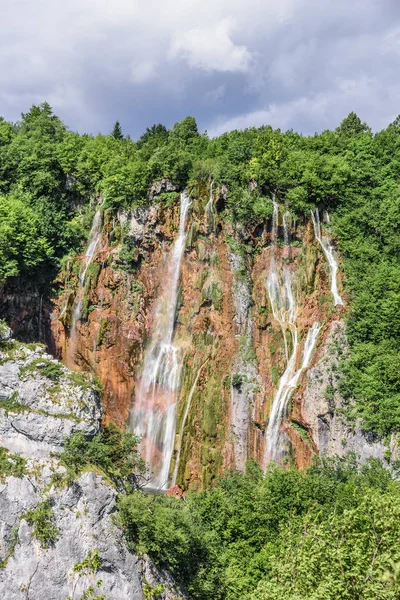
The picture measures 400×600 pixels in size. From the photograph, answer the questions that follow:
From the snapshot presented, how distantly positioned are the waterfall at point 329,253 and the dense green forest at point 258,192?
778 mm

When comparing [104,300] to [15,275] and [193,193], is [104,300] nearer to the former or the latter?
[15,275]

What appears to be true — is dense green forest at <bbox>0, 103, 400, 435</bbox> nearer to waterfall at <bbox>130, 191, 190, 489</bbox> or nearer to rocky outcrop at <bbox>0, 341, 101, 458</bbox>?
waterfall at <bbox>130, 191, 190, 489</bbox>

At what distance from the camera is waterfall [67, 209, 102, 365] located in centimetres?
3936

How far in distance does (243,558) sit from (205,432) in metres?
11.5

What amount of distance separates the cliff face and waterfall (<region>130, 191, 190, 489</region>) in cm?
47

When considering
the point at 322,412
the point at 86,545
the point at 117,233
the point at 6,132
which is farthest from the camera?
the point at 6,132

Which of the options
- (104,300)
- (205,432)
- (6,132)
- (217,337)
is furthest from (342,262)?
(6,132)

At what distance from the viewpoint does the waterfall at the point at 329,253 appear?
35.6m

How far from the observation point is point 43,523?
2031cm

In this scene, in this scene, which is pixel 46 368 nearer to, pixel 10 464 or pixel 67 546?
pixel 10 464

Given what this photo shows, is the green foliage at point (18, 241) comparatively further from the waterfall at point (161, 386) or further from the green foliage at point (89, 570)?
the green foliage at point (89, 570)

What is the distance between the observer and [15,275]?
126 feet

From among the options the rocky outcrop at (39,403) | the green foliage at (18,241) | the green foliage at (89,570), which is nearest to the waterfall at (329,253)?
the rocky outcrop at (39,403)

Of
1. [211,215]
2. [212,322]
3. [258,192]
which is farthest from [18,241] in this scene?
[258,192]
